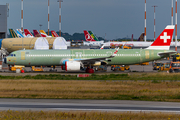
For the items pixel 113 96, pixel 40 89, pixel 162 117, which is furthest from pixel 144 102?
pixel 40 89

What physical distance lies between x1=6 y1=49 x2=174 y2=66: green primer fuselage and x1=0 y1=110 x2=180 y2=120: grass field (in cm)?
2997

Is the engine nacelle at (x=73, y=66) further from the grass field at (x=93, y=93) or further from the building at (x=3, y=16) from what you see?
the building at (x=3, y=16)

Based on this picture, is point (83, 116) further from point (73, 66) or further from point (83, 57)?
point (83, 57)

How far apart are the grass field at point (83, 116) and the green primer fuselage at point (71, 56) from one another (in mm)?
29967

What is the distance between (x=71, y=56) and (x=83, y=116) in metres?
30.9

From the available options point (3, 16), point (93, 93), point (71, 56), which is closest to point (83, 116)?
point (93, 93)

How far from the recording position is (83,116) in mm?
14320

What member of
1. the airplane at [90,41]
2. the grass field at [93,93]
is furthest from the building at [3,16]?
the airplane at [90,41]

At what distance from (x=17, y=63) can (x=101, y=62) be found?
14327 millimetres

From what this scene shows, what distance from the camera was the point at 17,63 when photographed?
1784 inches

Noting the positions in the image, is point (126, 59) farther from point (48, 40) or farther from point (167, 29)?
point (48, 40)

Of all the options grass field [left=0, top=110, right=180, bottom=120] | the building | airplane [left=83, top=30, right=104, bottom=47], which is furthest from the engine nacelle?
airplane [left=83, top=30, right=104, bottom=47]

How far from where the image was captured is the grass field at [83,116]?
1383 centimetres

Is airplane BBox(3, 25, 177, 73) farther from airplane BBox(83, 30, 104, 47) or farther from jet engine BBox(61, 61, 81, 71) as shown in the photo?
airplane BBox(83, 30, 104, 47)
